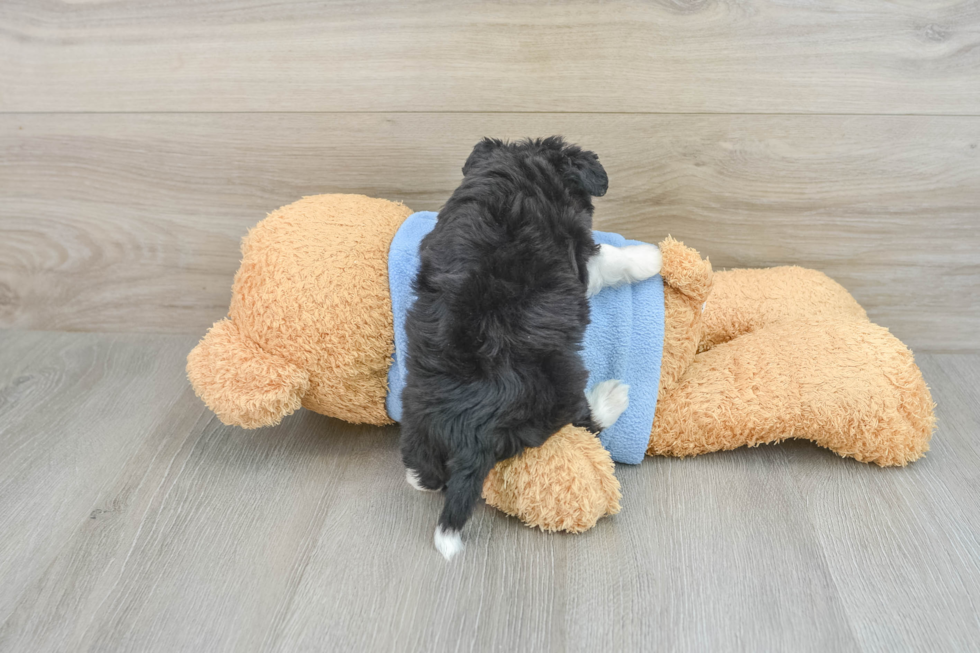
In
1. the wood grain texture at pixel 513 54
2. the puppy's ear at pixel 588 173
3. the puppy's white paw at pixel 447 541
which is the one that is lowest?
the puppy's white paw at pixel 447 541

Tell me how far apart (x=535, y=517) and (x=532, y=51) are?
798 mm

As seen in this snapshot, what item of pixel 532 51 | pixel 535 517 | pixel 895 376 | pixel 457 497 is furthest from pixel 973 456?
pixel 532 51

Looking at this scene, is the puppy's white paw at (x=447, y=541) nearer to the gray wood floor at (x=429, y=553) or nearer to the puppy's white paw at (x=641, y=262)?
the gray wood floor at (x=429, y=553)

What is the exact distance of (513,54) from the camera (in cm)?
121

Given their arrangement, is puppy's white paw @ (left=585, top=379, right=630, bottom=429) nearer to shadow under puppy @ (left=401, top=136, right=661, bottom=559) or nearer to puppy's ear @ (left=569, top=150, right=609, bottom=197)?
shadow under puppy @ (left=401, top=136, right=661, bottom=559)

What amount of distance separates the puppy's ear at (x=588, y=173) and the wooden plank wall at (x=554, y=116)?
29cm

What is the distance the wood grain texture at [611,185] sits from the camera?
48.9 inches

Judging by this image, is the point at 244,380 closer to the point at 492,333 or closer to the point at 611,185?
the point at 492,333

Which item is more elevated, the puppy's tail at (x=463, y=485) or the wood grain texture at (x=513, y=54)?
the wood grain texture at (x=513, y=54)

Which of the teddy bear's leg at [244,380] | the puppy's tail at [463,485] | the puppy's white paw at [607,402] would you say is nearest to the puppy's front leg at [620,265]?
the puppy's white paw at [607,402]

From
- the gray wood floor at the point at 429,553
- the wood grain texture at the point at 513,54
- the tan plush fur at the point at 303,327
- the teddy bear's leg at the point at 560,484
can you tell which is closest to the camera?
the gray wood floor at the point at 429,553

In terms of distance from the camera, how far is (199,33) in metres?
1.25

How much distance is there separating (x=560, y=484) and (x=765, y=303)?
561 millimetres

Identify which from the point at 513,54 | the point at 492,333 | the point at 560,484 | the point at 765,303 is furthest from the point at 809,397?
the point at 513,54
